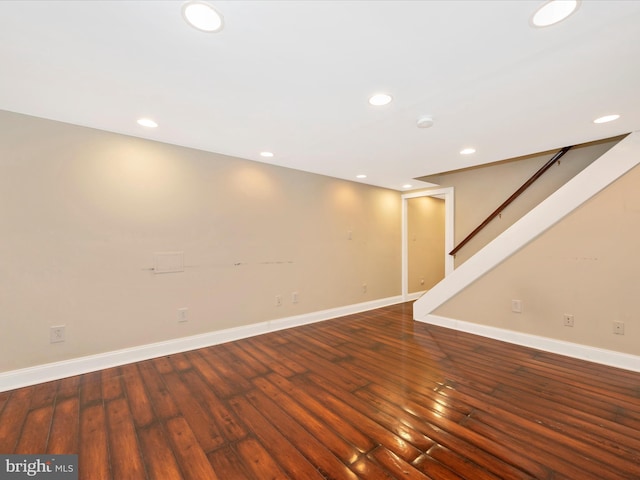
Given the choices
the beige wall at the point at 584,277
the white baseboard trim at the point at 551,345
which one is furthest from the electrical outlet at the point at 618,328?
the white baseboard trim at the point at 551,345

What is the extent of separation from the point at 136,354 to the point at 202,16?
3014 millimetres

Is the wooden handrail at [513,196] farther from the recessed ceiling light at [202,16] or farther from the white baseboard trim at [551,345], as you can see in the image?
the recessed ceiling light at [202,16]

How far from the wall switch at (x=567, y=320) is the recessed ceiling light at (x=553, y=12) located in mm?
2979

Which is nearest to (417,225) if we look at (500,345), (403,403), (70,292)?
(500,345)

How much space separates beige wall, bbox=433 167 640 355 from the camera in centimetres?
258

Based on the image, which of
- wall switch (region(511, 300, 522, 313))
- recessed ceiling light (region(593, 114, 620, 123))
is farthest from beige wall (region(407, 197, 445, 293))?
recessed ceiling light (region(593, 114, 620, 123))

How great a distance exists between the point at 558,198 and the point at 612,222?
1.64 feet

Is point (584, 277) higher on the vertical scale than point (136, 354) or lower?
higher

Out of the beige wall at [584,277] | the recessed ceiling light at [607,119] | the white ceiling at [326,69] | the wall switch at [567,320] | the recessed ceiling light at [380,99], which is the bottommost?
the wall switch at [567,320]

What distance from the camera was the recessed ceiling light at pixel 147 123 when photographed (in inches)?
93.4

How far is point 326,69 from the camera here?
1.63m

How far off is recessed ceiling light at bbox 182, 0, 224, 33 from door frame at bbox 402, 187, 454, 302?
428cm

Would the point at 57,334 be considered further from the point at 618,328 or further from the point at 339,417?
the point at 618,328

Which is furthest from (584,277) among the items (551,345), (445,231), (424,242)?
(424,242)
